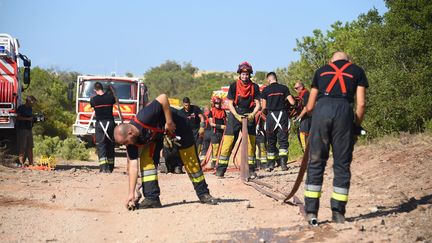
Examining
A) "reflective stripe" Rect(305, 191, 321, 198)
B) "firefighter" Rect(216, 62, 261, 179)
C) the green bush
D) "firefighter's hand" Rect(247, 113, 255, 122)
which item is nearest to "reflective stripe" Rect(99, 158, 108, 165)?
"firefighter" Rect(216, 62, 261, 179)

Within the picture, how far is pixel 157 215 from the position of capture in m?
9.44

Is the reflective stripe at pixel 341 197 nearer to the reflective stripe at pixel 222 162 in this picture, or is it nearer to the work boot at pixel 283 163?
the reflective stripe at pixel 222 162

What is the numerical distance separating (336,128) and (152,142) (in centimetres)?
289

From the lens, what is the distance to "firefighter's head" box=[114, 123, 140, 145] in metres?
9.47

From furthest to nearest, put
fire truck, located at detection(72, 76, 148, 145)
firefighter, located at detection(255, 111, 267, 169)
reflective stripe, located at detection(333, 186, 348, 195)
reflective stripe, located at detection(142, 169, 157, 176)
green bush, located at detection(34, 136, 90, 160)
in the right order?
fire truck, located at detection(72, 76, 148, 145), green bush, located at detection(34, 136, 90, 160), firefighter, located at detection(255, 111, 267, 169), reflective stripe, located at detection(142, 169, 157, 176), reflective stripe, located at detection(333, 186, 348, 195)

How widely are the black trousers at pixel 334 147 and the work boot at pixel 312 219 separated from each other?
4cm

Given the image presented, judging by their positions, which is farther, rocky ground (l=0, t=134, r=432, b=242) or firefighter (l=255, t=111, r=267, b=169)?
firefighter (l=255, t=111, r=267, b=169)

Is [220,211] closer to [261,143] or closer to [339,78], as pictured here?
[339,78]

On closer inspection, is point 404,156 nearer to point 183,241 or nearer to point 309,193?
point 309,193

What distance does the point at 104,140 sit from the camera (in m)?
16.9

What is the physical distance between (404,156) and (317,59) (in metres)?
20.3

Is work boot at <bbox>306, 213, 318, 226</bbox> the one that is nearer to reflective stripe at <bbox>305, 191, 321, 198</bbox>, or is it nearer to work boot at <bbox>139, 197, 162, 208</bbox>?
reflective stripe at <bbox>305, 191, 321, 198</bbox>

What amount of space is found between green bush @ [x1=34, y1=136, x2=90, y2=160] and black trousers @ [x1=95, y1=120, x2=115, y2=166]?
372 inches

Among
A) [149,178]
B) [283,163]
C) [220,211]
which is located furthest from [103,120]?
[220,211]
